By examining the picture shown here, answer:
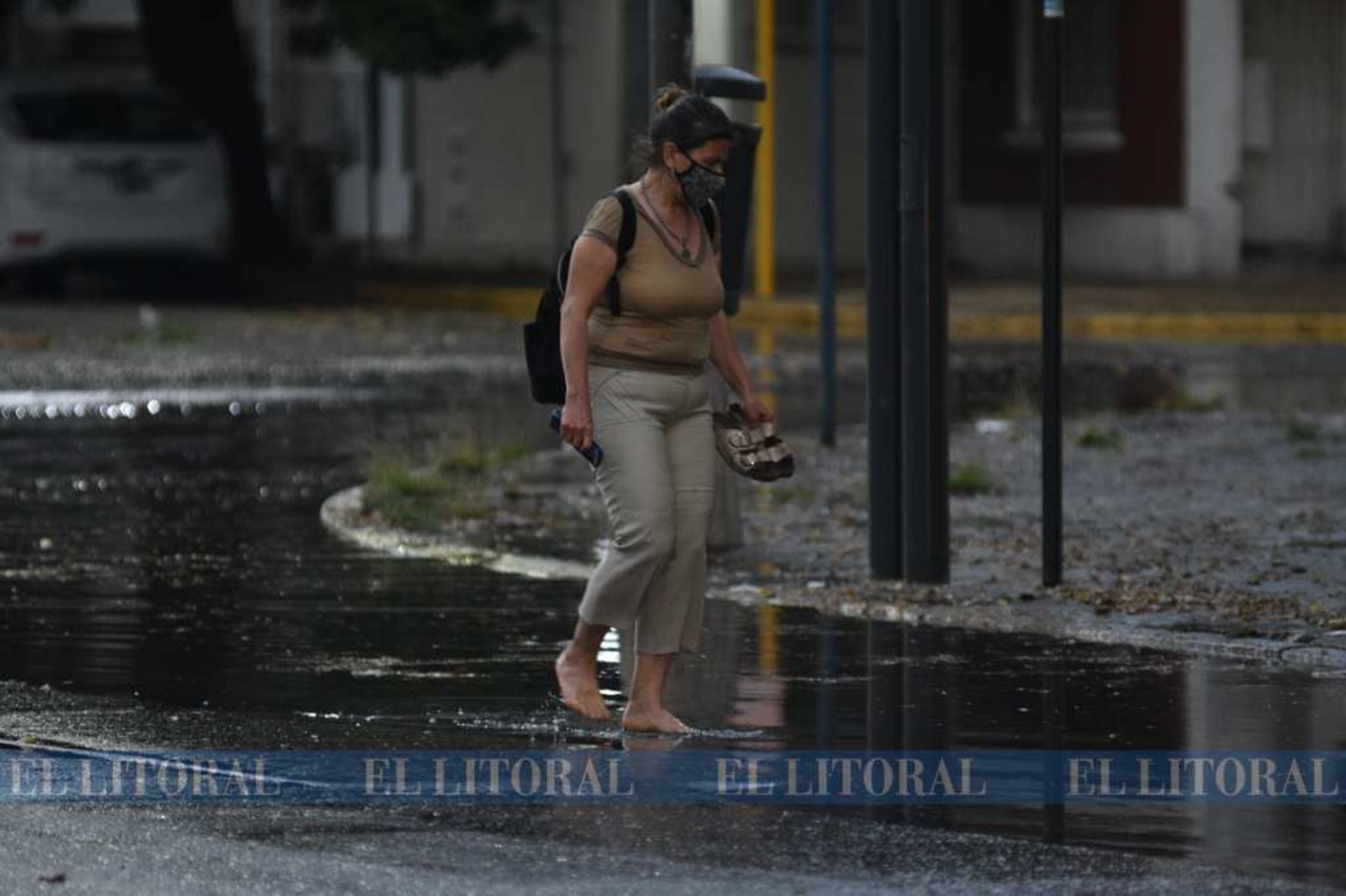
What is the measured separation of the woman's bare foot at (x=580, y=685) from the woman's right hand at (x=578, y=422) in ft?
Result: 2.64

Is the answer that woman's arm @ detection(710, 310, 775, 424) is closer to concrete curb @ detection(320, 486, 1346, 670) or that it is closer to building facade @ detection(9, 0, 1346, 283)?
concrete curb @ detection(320, 486, 1346, 670)

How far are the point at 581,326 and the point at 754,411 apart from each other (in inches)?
26.5

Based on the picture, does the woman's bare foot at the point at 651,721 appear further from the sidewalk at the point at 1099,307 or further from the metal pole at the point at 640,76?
the sidewalk at the point at 1099,307

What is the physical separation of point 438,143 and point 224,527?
68.0ft

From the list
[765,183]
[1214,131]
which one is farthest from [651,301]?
[1214,131]

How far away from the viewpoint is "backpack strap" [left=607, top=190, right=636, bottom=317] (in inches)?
342

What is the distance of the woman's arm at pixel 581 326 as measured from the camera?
8.55m

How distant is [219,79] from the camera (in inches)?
1236

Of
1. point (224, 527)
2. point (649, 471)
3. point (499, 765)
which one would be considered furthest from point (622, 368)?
point (224, 527)

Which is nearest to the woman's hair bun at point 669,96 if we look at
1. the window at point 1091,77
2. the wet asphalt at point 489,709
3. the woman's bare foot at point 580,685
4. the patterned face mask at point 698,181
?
the patterned face mask at point 698,181

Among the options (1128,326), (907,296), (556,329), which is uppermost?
(556,329)

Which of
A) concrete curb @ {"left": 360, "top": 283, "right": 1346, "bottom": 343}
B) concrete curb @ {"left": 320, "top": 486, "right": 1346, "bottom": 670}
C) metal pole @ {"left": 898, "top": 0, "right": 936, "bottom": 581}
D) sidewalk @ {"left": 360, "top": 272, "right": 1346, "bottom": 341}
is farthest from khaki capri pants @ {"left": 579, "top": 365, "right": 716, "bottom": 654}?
concrete curb @ {"left": 360, "top": 283, "right": 1346, "bottom": 343}

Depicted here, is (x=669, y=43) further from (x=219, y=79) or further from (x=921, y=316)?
(x=219, y=79)

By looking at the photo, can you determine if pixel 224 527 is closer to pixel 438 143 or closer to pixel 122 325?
pixel 122 325
